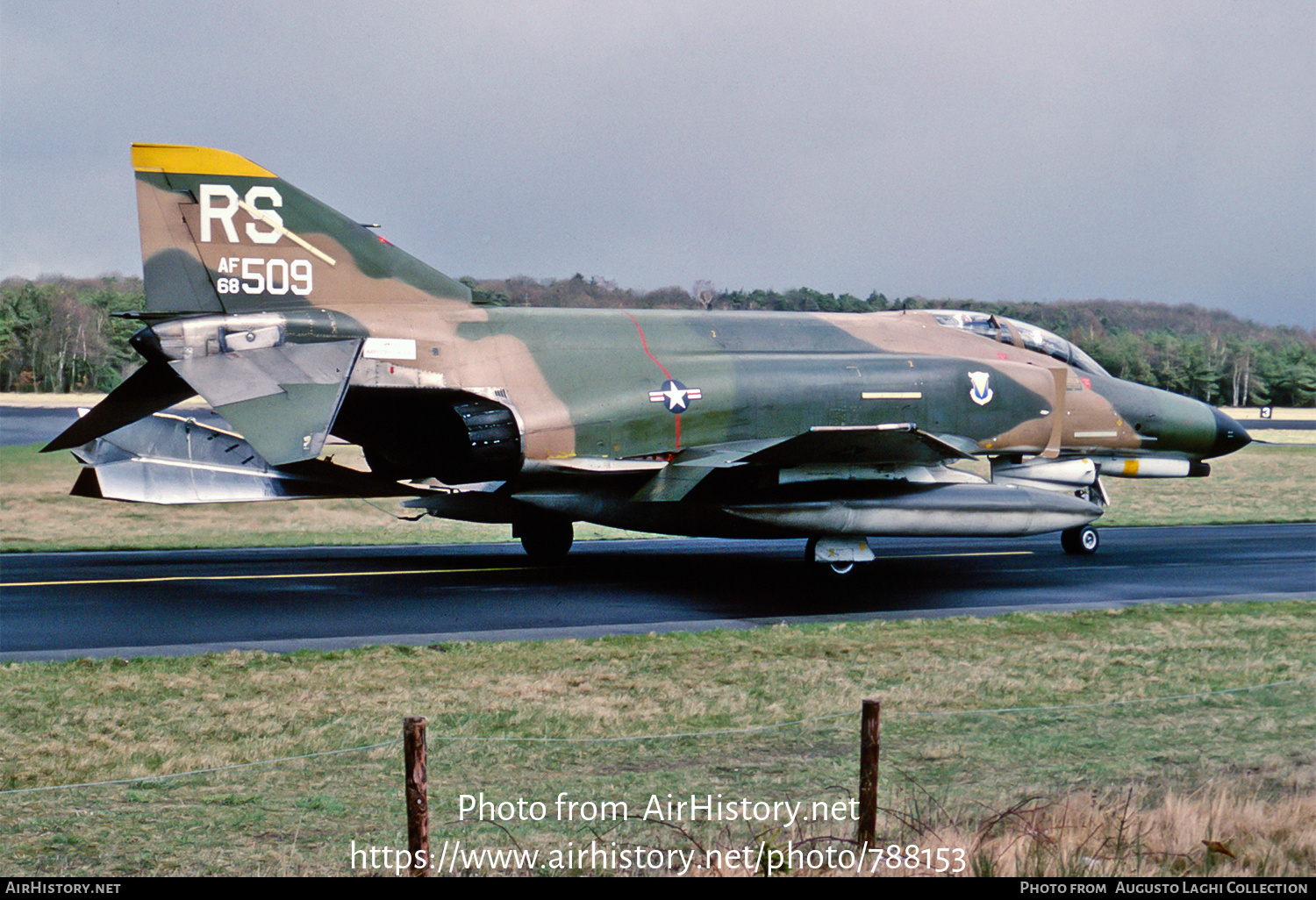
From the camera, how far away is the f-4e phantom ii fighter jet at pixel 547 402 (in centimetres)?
1332

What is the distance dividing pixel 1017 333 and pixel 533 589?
8862 mm

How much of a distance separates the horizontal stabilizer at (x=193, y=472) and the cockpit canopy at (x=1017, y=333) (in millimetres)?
8799

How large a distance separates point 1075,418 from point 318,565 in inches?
461

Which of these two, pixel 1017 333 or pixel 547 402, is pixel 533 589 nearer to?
pixel 547 402

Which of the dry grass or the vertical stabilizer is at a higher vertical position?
the vertical stabilizer

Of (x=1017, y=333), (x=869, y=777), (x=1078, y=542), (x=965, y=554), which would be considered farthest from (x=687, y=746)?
(x=1078, y=542)

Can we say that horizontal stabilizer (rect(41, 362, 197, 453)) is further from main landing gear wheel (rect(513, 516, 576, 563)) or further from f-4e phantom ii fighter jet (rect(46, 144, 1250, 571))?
main landing gear wheel (rect(513, 516, 576, 563))

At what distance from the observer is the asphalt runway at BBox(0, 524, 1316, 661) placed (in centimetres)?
1184

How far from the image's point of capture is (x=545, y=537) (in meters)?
17.6

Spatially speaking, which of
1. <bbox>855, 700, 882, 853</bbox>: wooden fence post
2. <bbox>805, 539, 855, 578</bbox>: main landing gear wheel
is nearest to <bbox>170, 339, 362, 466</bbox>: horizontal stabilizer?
<bbox>805, 539, 855, 578</bbox>: main landing gear wheel

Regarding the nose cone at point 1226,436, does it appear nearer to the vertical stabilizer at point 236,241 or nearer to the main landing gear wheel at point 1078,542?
the main landing gear wheel at point 1078,542

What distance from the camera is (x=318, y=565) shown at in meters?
16.9

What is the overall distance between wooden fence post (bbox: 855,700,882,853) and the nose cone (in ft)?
51.7

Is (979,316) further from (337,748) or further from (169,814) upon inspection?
(169,814)
